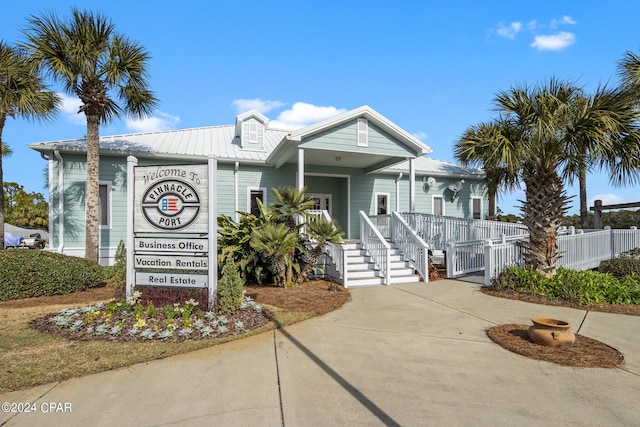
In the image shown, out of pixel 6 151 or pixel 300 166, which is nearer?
pixel 300 166

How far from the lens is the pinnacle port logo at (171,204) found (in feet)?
20.6

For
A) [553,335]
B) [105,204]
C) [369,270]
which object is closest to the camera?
[553,335]

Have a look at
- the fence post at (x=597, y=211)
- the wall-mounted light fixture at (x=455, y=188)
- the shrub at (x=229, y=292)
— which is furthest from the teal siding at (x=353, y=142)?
the fence post at (x=597, y=211)

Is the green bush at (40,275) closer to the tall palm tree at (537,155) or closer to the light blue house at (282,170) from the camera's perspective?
the light blue house at (282,170)

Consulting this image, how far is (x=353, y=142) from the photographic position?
11.7 m

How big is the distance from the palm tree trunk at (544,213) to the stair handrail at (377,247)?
3512 mm

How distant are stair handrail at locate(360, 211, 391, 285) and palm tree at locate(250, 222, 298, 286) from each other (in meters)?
2.69

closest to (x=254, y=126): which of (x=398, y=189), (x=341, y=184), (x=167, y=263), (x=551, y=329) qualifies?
(x=341, y=184)

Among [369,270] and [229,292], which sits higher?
[229,292]

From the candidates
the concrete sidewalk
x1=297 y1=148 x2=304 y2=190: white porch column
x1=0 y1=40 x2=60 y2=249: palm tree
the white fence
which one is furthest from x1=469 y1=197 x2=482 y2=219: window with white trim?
x1=0 y1=40 x2=60 y2=249: palm tree

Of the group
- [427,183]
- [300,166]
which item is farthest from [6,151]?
[427,183]

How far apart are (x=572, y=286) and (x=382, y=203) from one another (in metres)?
8.80

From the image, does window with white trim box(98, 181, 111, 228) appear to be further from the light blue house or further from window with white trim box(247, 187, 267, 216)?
window with white trim box(247, 187, 267, 216)

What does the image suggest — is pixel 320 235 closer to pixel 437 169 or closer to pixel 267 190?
pixel 267 190
